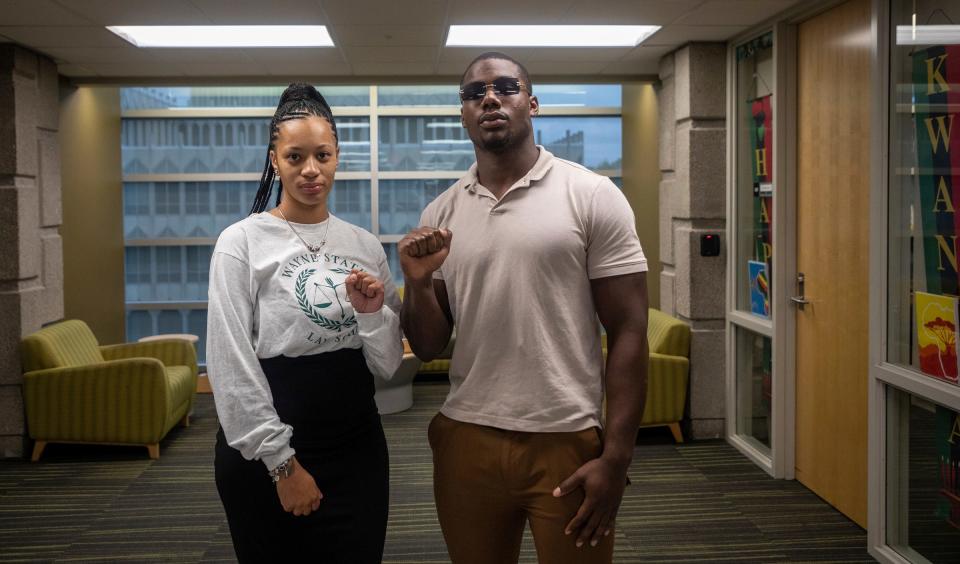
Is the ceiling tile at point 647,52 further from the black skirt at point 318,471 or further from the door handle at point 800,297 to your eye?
the black skirt at point 318,471

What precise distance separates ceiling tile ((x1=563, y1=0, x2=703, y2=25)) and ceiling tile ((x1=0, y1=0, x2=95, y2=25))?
2.36m

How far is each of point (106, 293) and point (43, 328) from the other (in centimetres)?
215

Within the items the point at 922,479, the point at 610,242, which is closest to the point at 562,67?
the point at 922,479

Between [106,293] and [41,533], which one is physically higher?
[106,293]

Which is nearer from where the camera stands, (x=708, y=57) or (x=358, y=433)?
(x=358, y=433)

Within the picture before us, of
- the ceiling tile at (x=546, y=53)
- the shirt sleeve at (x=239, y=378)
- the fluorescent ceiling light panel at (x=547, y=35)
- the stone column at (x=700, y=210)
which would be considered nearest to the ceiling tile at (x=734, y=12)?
the fluorescent ceiling light panel at (x=547, y=35)

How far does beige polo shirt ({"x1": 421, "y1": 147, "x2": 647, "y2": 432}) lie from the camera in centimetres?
179

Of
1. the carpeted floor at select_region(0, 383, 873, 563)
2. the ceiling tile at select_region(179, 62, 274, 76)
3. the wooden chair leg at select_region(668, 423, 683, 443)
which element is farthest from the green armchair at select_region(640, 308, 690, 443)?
the ceiling tile at select_region(179, 62, 274, 76)

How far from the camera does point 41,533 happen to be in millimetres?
4070

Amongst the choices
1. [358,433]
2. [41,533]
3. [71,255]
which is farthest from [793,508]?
[71,255]

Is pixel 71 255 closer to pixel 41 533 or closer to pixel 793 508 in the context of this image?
Result: pixel 41 533

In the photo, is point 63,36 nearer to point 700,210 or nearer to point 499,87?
point 700,210

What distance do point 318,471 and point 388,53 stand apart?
13.0 feet

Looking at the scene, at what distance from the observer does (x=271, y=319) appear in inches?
71.2
